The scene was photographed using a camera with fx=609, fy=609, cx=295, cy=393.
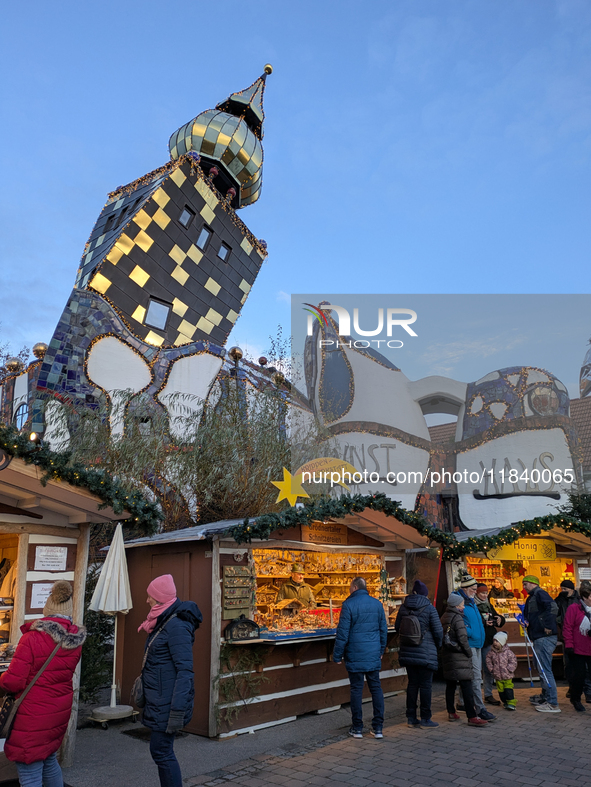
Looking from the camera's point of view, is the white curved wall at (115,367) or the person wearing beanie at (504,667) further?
the white curved wall at (115,367)

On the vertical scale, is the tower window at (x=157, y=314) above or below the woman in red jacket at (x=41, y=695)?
above

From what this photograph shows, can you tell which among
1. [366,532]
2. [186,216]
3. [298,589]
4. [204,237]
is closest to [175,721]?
[298,589]

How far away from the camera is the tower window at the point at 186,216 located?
838 inches

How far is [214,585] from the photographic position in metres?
7.17

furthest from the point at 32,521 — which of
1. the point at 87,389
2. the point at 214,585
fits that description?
the point at 87,389

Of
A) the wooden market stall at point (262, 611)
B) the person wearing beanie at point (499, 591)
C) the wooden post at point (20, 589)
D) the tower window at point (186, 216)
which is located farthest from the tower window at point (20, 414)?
the person wearing beanie at point (499, 591)

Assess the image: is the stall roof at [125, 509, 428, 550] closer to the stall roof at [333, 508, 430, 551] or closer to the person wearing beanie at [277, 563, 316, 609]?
the stall roof at [333, 508, 430, 551]

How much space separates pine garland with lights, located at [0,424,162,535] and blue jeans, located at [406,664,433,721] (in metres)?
3.59

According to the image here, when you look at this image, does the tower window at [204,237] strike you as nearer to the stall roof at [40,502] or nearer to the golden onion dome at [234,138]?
the golden onion dome at [234,138]

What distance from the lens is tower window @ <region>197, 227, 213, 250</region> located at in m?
22.3

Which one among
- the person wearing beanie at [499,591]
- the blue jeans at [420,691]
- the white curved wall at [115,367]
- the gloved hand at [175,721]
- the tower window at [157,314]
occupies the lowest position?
the blue jeans at [420,691]

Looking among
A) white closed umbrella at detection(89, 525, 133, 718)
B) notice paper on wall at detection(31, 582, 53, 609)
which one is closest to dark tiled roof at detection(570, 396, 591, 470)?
white closed umbrella at detection(89, 525, 133, 718)

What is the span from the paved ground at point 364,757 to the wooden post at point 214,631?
284 mm

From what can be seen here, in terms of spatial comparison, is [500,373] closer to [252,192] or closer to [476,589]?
[476,589]
